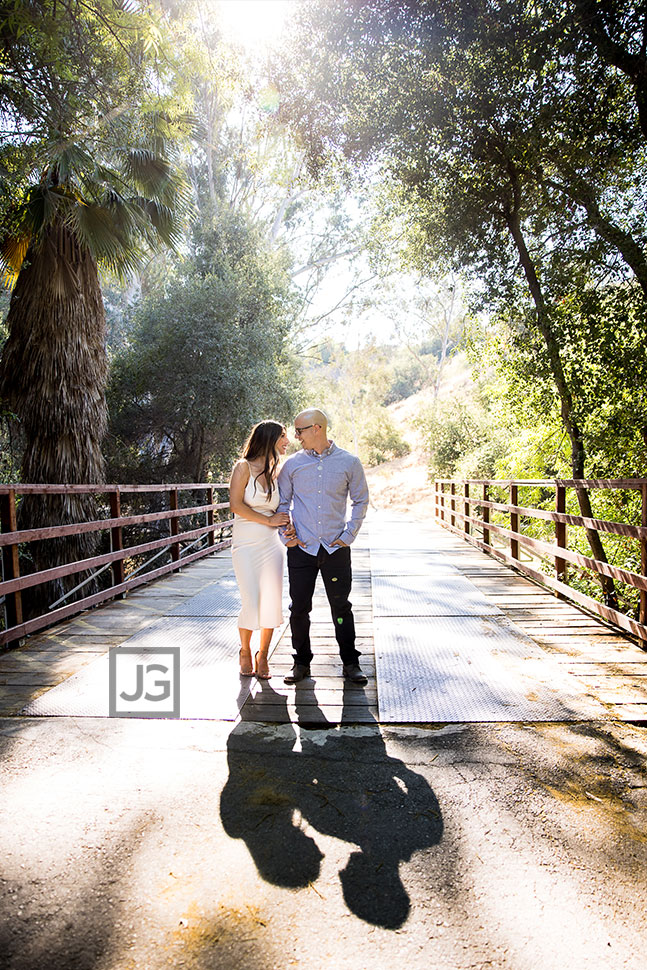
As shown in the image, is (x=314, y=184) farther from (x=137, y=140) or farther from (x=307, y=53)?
(x=137, y=140)

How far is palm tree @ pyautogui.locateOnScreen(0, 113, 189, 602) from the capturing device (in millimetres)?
7867

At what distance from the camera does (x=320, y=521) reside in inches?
154

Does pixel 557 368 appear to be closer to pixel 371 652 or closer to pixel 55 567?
pixel 371 652

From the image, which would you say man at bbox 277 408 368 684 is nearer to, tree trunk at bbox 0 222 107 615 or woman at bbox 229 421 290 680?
woman at bbox 229 421 290 680

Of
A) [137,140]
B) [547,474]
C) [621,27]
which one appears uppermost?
[137,140]

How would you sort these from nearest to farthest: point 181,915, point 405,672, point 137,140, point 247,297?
point 181,915 < point 405,672 < point 137,140 < point 247,297

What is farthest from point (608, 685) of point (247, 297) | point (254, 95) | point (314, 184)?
point (247, 297)

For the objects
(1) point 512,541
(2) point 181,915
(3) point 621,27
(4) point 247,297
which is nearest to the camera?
(2) point 181,915

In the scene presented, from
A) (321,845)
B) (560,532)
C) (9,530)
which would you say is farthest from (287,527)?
(560,532)

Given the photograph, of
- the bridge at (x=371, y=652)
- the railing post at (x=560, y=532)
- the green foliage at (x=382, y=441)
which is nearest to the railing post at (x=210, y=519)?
the bridge at (x=371, y=652)

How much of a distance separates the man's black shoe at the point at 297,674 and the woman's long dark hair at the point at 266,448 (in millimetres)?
1074

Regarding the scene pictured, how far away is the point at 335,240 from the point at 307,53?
65.0ft

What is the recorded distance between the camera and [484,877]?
2045mm

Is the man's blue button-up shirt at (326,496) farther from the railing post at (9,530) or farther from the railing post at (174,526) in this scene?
the railing post at (174,526)
